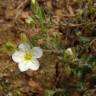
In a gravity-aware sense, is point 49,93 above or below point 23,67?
below

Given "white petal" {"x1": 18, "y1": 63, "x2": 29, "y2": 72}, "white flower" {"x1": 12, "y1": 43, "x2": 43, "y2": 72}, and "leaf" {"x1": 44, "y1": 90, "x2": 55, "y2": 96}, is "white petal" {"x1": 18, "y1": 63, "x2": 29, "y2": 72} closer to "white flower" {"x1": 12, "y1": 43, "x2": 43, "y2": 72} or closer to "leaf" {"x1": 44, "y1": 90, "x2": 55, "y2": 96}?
"white flower" {"x1": 12, "y1": 43, "x2": 43, "y2": 72}

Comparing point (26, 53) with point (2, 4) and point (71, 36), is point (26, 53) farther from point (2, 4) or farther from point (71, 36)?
point (2, 4)

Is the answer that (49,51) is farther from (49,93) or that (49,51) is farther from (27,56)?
(49,93)

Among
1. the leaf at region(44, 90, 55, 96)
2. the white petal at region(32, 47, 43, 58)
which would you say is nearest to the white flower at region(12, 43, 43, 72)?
the white petal at region(32, 47, 43, 58)

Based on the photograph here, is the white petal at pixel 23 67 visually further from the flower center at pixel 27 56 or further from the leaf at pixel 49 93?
the leaf at pixel 49 93

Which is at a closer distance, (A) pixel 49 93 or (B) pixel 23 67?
(B) pixel 23 67

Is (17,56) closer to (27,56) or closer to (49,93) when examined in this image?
(27,56)

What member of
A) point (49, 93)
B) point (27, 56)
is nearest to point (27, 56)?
point (27, 56)

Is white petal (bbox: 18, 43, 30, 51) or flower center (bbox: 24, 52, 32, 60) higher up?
white petal (bbox: 18, 43, 30, 51)

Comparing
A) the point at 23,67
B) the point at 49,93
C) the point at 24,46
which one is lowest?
the point at 49,93

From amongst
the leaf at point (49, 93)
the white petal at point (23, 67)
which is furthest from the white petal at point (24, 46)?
the leaf at point (49, 93)
